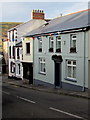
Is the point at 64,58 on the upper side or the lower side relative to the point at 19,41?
lower

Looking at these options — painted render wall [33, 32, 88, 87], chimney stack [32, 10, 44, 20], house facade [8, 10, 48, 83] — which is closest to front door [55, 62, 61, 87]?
painted render wall [33, 32, 88, 87]

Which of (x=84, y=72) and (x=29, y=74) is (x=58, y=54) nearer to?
(x=84, y=72)

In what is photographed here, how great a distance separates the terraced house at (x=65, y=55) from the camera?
61.3 ft

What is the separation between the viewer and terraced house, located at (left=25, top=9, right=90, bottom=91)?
18688 mm

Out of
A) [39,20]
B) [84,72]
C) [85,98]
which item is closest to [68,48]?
[84,72]

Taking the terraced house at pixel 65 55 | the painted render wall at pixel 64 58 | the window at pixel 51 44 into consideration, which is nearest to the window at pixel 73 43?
the terraced house at pixel 65 55

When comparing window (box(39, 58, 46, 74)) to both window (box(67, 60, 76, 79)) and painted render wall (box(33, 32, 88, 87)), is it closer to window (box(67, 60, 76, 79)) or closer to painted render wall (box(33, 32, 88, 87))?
painted render wall (box(33, 32, 88, 87))

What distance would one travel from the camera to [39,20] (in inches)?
1458

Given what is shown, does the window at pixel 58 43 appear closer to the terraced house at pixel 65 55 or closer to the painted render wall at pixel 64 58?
the terraced house at pixel 65 55

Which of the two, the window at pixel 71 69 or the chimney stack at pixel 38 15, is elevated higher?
the chimney stack at pixel 38 15

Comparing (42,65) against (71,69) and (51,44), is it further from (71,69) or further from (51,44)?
(71,69)

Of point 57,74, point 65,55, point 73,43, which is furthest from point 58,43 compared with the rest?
point 57,74

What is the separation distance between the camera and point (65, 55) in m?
21.3

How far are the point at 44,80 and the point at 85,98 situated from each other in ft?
32.0
